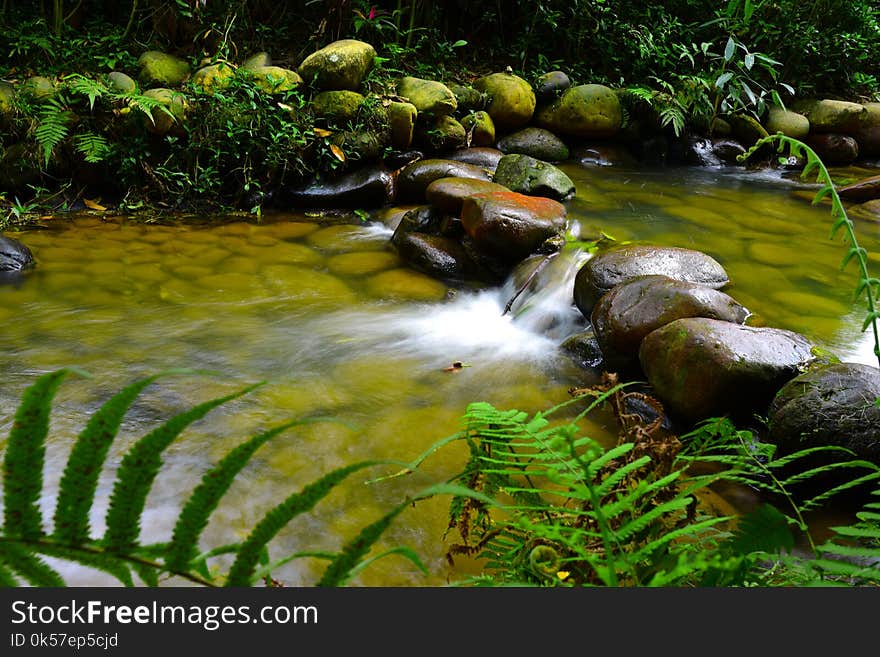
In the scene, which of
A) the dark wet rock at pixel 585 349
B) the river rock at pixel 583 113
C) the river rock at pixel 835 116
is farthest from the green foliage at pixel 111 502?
the river rock at pixel 835 116

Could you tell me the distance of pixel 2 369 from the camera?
12.2 ft

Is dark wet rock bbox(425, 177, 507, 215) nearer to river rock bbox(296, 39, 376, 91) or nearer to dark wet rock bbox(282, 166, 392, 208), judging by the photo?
dark wet rock bbox(282, 166, 392, 208)

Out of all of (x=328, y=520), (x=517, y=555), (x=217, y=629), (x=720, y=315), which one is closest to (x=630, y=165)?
(x=720, y=315)

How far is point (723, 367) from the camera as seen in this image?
3201 mm

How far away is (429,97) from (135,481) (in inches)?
293

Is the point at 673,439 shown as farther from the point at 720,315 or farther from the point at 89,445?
the point at 720,315

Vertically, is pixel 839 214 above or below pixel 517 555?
above

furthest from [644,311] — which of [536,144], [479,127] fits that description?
[536,144]

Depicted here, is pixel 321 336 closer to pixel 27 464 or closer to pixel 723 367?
pixel 723 367

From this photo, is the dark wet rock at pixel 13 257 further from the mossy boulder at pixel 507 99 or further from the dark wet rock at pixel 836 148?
the dark wet rock at pixel 836 148

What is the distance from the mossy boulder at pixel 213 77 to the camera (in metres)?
6.81

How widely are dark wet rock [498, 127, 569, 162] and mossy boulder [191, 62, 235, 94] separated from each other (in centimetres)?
341

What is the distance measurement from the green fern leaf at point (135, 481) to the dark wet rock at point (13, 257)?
16.9 ft

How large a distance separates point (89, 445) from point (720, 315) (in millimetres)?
3659
